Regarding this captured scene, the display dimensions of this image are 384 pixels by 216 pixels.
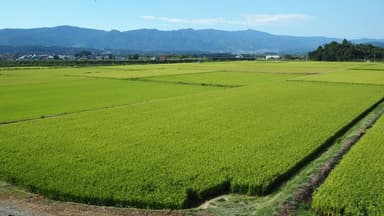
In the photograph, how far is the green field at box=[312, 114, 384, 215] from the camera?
848cm

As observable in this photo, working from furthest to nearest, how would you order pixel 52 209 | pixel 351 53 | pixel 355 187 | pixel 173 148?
pixel 351 53, pixel 173 148, pixel 355 187, pixel 52 209

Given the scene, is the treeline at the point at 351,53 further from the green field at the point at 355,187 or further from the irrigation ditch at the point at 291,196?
the green field at the point at 355,187

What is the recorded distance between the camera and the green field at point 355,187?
27.8 ft

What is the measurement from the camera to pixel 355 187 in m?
Result: 9.56

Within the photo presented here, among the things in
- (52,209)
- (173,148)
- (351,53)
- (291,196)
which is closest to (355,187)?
(291,196)

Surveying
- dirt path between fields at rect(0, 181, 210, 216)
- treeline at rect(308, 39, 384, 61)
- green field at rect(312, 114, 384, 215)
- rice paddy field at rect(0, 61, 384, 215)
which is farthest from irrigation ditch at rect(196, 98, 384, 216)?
treeline at rect(308, 39, 384, 61)

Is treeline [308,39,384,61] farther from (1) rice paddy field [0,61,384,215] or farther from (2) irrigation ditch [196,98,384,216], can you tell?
(2) irrigation ditch [196,98,384,216]

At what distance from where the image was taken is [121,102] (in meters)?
26.7

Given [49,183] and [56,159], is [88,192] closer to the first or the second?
[49,183]

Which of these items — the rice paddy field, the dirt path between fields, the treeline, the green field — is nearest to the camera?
the green field

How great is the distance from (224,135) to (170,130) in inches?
89.9

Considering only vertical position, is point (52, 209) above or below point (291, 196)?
below

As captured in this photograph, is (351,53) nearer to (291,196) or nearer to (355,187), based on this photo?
(355,187)

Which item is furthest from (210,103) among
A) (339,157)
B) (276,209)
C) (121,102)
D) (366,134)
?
(276,209)
